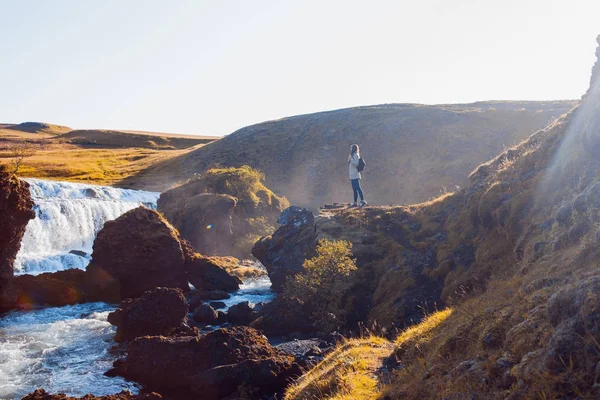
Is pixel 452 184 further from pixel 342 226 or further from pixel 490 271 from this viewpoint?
pixel 490 271

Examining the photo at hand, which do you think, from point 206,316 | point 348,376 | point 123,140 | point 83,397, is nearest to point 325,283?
point 206,316

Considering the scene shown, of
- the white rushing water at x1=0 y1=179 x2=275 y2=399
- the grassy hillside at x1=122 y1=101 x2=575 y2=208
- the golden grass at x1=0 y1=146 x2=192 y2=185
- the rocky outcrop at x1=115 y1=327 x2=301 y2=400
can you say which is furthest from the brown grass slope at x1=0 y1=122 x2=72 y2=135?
the rocky outcrop at x1=115 y1=327 x2=301 y2=400

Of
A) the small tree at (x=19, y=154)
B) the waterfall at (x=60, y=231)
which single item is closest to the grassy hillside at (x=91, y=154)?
the small tree at (x=19, y=154)

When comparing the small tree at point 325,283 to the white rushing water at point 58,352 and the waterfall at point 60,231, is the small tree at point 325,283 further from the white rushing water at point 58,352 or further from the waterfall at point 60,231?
the waterfall at point 60,231

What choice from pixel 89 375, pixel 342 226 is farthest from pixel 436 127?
pixel 89 375

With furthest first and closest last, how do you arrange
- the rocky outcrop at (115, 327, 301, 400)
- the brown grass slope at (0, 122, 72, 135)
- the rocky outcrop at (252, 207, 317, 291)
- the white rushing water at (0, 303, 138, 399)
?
1. the brown grass slope at (0, 122, 72, 135)
2. the rocky outcrop at (252, 207, 317, 291)
3. the white rushing water at (0, 303, 138, 399)
4. the rocky outcrop at (115, 327, 301, 400)

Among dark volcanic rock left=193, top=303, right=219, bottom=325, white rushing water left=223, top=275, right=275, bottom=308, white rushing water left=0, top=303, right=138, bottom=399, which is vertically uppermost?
white rushing water left=0, top=303, right=138, bottom=399

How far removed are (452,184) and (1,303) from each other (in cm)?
4065

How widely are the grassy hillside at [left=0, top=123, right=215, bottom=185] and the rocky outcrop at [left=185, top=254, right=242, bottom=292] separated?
32209 mm

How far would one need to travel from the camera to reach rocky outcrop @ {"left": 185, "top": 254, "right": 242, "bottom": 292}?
91.8 feet

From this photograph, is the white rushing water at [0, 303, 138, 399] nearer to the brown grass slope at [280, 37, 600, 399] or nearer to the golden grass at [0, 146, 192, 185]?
the brown grass slope at [280, 37, 600, 399]

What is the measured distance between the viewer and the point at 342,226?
79.5 feet

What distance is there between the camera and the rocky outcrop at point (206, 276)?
28.0 m

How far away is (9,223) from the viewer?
75.7 feet
